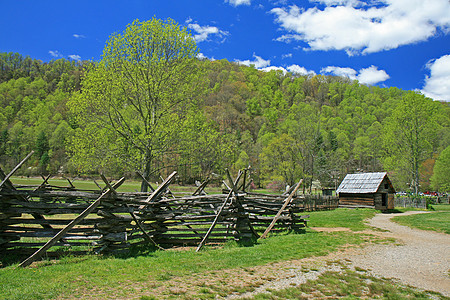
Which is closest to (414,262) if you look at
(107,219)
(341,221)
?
(107,219)

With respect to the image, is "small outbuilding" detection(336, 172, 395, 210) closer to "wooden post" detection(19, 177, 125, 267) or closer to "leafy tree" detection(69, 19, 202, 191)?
"leafy tree" detection(69, 19, 202, 191)

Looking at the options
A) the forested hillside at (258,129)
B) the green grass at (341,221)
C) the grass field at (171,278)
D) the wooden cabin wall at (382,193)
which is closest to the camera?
the grass field at (171,278)

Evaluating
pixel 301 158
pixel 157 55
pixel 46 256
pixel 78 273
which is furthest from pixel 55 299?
pixel 301 158

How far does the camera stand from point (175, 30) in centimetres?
1952

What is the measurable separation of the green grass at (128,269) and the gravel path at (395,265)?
830 mm

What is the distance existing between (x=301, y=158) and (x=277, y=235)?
1230 inches

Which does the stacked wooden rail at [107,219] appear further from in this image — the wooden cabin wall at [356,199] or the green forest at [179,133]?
the wooden cabin wall at [356,199]

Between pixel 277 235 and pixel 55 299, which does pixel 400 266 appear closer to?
pixel 277 235

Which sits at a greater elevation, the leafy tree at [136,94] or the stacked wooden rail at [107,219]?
the leafy tree at [136,94]

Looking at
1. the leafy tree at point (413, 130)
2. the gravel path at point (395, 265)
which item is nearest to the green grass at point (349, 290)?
the gravel path at point (395, 265)

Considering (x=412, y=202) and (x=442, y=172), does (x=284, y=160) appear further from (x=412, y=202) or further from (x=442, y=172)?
(x=442, y=172)

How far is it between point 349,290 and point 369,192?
25061 mm

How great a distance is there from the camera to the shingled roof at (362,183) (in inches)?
1117

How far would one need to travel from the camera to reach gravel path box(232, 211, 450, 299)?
6418mm
